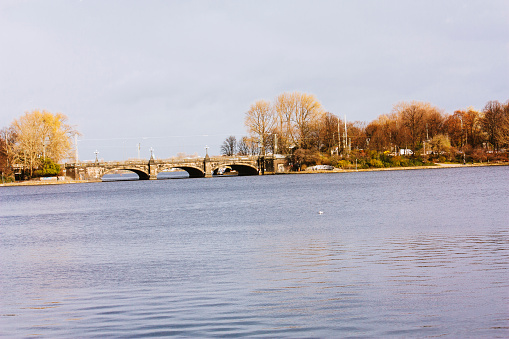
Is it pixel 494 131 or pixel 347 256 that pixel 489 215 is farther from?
pixel 494 131

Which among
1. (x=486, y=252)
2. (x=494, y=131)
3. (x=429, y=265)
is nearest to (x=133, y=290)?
(x=429, y=265)

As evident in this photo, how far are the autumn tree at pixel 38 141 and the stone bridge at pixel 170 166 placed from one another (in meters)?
5.13

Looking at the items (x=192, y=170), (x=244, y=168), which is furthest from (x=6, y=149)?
(x=244, y=168)

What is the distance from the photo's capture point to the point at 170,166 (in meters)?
112

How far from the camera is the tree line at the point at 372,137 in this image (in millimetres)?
110312

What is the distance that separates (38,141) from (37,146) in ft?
4.24

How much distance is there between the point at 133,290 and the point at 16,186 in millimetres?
104306

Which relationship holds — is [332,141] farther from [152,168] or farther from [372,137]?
[152,168]

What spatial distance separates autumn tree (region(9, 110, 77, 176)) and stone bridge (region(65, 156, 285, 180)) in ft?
16.8

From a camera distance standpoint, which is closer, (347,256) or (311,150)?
(347,256)

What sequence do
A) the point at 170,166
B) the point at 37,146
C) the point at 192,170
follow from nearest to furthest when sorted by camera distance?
the point at 37,146 < the point at 170,166 < the point at 192,170

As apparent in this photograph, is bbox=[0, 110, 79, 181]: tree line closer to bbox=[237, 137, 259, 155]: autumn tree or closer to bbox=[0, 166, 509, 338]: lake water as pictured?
bbox=[237, 137, 259, 155]: autumn tree

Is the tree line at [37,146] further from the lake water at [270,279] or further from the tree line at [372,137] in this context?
the lake water at [270,279]

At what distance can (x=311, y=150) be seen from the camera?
109812mm
